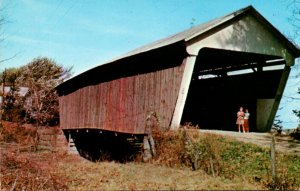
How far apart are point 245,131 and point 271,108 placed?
1821 mm

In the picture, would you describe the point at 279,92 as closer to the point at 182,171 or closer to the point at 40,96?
the point at 182,171

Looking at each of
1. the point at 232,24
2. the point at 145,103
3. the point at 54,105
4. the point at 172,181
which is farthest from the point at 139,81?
the point at 54,105

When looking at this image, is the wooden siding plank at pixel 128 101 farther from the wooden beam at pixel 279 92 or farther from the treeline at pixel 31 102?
the treeline at pixel 31 102

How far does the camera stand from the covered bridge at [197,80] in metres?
17.0

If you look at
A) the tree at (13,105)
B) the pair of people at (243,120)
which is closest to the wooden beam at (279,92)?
the pair of people at (243,120)

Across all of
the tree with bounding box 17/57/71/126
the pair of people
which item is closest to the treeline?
the tree with bounding box 17/57/71/126

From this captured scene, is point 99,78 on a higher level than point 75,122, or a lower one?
higher

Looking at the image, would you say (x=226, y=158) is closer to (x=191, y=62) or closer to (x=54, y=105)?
(x=191, y=62)

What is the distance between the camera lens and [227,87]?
22.8 m

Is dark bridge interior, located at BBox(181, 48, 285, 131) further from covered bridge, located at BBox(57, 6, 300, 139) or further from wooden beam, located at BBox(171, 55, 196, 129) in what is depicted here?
wooden beam, located at BBox(171, 55, 196, 129)

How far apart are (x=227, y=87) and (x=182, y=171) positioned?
1093 centimetres

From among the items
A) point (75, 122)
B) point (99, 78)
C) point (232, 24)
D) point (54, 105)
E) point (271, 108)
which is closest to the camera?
point (232, 24)

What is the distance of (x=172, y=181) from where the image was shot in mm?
11055

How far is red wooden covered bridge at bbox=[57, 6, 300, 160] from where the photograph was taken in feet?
55.9
